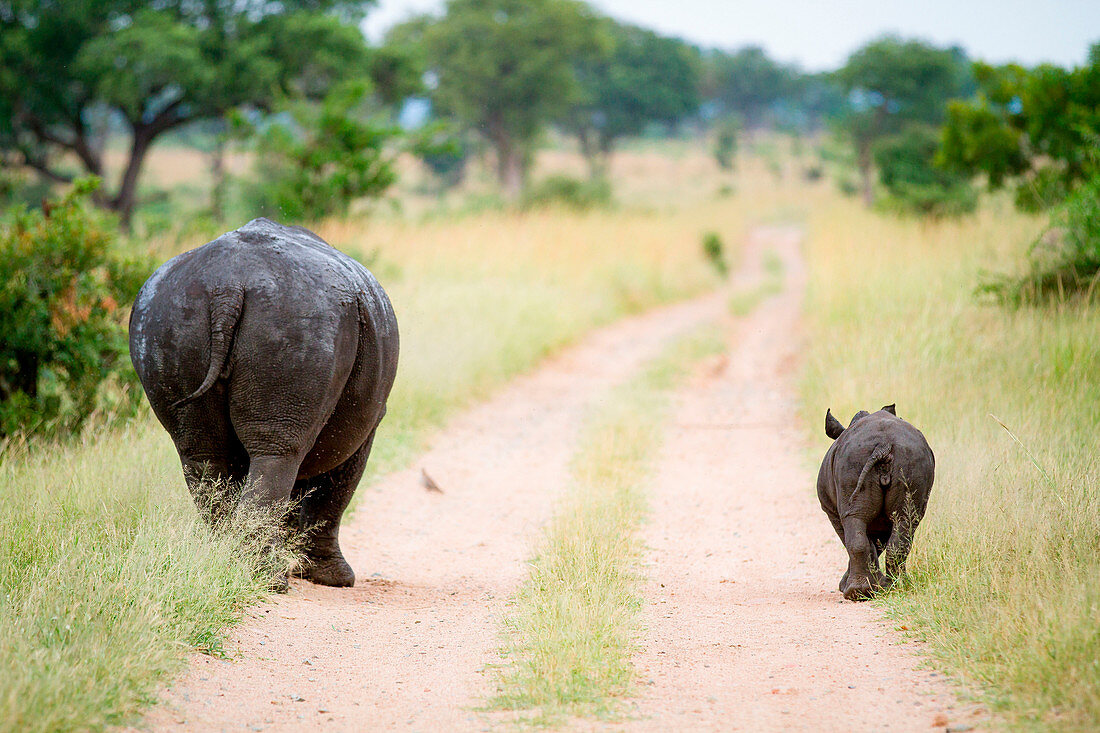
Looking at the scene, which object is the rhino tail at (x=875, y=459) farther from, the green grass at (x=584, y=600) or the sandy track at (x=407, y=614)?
the sandy track at (x=407, y=614)

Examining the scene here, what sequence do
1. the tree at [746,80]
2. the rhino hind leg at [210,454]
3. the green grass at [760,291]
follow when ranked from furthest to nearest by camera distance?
1. the tree at [746,80]
2. the green grass at [760,291]
3. the rhino hind leg at [210,454]

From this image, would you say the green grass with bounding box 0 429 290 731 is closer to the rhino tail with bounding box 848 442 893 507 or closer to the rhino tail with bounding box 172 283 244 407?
the rhino tail with bounding box 172 283 244 407

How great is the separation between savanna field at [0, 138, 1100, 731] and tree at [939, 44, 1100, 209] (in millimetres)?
718

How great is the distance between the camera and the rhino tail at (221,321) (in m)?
3.79

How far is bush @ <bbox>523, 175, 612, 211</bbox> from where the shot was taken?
25484 millimetres

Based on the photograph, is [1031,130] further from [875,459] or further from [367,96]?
[367,96]

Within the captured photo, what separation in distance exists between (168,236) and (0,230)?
4456mm

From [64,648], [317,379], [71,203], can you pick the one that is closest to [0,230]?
[71,203]

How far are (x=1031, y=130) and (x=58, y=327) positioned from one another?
1205 cm

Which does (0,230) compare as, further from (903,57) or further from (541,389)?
(903,57)

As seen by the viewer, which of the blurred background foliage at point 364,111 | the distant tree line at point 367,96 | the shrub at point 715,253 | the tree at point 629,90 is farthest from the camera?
the tree at point 629,90

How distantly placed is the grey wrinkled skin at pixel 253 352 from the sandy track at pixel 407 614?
0.66m

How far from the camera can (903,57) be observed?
36094 mm

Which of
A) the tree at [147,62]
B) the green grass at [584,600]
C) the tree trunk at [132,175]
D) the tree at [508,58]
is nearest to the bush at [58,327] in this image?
the green grass at [584,600]
